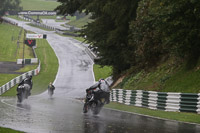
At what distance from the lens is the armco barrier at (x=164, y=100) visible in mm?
17023

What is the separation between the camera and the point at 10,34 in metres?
104

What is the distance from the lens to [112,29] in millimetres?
33562

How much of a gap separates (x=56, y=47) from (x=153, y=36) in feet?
217

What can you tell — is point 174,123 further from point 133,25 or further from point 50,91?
point 50,91

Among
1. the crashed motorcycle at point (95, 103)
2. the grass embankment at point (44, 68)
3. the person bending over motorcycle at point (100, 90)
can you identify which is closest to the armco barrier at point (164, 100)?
the person bending over motorcycle at point (100, 90)

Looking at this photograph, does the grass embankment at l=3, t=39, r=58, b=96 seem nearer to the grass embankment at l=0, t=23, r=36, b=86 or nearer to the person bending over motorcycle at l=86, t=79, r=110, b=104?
the grass embankment at l=0, t=23, r=36, b=86

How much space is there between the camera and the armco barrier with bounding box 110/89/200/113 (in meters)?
17.0

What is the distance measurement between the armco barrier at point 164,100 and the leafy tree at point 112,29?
6486mm

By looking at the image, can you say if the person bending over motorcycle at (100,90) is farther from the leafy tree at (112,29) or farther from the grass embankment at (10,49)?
the grass embankment at (10,49)

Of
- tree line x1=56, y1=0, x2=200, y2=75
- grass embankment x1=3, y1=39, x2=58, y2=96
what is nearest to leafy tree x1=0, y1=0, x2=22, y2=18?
grass embankment x1=3, y1=39, x2=58, y2=96

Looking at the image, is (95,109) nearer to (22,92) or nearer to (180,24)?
(180,24)

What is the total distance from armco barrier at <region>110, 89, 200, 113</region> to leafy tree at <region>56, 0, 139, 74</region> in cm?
649

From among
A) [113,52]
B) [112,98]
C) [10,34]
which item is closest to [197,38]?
[112,98]

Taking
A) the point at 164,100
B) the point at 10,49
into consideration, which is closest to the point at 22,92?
the point at 164,100
